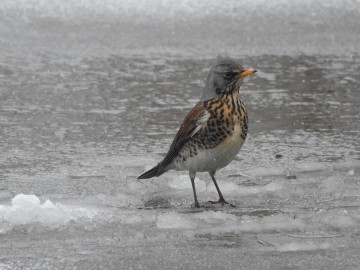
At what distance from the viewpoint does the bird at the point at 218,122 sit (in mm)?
6230

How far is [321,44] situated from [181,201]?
17.5 ft

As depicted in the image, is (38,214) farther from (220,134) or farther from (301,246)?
(301,246)

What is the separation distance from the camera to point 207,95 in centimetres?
633

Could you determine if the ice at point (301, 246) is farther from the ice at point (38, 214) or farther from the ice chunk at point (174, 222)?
the ice at point (38, 214)

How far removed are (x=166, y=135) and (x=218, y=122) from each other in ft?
6.59

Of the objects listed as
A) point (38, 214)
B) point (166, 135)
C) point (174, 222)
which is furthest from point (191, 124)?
point (166, 135)

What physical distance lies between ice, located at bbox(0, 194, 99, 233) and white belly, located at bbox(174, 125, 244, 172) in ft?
2.77

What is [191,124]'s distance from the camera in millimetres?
6324

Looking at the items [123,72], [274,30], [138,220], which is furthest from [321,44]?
[138,220]

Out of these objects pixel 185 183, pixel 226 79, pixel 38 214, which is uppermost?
pixel 226 79

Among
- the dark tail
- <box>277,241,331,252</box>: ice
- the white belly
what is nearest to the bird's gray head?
the white belly

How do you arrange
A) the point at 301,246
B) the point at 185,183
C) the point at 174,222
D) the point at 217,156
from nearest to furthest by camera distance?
the point at 301,246 → the point at 174,222 → the point at 217,156 → the point at 185,183

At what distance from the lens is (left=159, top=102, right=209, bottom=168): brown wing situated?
6262 millimetres

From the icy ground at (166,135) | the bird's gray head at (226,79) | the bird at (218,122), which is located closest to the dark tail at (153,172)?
the icy ground at (166,135)
